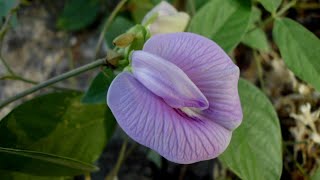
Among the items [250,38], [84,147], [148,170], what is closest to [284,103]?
[250,38]

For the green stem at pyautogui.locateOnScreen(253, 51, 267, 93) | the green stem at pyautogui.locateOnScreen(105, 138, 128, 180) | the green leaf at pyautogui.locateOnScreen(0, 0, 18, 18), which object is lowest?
the green stem at pyautogui.locateOnScreen(253, 51, 267, 93)

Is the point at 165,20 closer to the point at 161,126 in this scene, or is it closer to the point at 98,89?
the point at 98,89

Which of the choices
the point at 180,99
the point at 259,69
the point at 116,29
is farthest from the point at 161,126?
the point at 259,69

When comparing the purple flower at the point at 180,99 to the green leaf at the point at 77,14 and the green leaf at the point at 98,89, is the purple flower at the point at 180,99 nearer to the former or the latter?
the green leaf at the point at 98,89

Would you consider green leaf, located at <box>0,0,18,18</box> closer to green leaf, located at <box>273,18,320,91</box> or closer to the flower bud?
the flower bud

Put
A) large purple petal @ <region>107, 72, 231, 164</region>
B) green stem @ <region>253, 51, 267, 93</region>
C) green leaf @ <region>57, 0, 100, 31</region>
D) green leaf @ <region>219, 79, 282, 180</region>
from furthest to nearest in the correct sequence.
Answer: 1. green leaf @ <region>57, 0, 100, 31</region>
2. green stem @ <region>253, 51, 267, 93</region>
3. green leaf @ <region>219, 79, 282, 180</region>
4. large purple petal @ <region>107, 72, 231, 164</region>

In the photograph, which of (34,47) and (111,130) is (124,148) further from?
(34,47)

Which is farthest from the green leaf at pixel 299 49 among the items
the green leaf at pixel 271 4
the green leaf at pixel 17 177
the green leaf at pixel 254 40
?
the green leaf at pixel 17 177

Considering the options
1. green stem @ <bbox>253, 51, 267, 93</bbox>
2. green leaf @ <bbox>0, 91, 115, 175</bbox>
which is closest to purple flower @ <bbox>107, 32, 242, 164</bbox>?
green leaf @ <bbox>0, 91, 115, 175</bbox>
